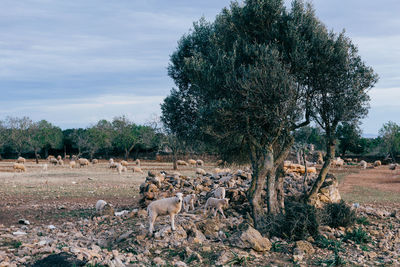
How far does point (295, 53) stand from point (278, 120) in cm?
249

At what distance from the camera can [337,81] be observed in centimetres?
1412

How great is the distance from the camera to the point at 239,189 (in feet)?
57.5

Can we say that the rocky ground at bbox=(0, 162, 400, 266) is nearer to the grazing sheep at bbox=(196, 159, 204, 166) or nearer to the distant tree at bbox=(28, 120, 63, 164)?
the grazing sheep at bbox=(196, 159, 204, 166)

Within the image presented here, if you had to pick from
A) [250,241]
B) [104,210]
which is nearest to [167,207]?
[250,241]

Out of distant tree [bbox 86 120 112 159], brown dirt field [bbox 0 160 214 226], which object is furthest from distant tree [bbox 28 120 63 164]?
brown dirt field [bbox 0 160 214 226]

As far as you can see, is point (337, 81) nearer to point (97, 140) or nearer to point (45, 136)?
point (97, 140)

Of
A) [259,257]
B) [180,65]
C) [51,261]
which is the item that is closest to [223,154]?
[180,65]

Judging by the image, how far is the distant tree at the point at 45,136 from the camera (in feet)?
255

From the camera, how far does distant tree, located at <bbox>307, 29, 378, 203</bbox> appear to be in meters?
13.8

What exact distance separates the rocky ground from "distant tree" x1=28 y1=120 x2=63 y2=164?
67.1 metres

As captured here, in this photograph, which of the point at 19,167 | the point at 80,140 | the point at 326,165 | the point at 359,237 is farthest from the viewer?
the point at 80,140

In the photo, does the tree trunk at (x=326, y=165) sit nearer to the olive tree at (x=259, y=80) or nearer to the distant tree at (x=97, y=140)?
the olive tree at (x=259, y=80)

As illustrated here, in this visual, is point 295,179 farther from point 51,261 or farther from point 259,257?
point 51,261

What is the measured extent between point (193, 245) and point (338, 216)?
5825mm
